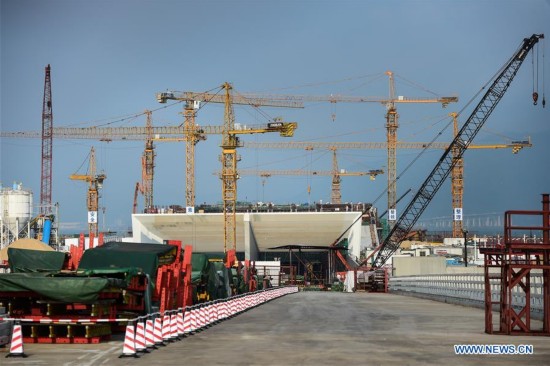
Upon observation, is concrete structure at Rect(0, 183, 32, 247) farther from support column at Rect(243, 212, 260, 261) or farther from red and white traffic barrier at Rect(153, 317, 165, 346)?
red and white traffic barrier at Rect(153, 317, 165, 346)

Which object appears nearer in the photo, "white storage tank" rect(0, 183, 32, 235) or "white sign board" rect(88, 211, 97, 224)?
"white storage tank" rect(0, 183, 32, 235)

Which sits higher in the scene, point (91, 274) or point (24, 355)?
point (91, 274)

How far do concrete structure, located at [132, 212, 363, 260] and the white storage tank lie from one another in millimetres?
30389

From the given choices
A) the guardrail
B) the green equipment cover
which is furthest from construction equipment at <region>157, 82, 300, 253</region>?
the green equipment cover

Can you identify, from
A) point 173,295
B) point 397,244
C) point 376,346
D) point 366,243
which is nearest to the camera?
point 376,346

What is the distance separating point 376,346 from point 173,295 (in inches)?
391

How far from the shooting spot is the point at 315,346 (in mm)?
22516

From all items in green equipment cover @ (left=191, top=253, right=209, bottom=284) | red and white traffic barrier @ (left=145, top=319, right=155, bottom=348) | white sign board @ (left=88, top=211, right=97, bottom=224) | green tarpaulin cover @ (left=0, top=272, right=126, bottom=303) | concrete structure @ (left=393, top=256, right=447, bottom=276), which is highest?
white sign board @ (left=88, top=211, right=97, bottom=224)

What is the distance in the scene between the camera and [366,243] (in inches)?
7810

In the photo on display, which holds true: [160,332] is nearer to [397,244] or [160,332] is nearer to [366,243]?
[397,244]

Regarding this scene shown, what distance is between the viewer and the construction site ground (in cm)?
1930

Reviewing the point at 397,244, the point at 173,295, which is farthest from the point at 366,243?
the point at 173,295

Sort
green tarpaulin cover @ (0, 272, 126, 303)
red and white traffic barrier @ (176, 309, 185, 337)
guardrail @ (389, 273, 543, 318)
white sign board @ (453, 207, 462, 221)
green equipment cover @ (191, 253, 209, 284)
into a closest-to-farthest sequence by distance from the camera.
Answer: green tarpaulin cover @ (0, 272, 126, 303)
red and white traffic barrier @ (176, 309, 185, 337)
guardrail @ (389, 273, 543, 318)
green equipment cover @ (191, 253, 209, 284)
white sign board @ (453, 207, 462, 221)

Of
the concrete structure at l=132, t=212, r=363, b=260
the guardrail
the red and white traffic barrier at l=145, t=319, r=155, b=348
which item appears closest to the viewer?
the red and white traffic barrier at l=145, t=319, r=155, b=348
